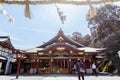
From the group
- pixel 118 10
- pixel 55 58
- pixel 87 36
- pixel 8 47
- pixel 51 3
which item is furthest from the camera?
pixel 87 36

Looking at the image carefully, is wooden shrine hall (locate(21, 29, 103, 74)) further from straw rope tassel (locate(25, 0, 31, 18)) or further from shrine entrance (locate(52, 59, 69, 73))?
straw rope tassel (locate(25, 0, 31, 18))

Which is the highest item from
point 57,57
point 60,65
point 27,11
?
point 57,57

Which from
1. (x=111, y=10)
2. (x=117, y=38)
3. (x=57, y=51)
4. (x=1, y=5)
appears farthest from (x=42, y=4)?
(x=111, y=10)

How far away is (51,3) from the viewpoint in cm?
214

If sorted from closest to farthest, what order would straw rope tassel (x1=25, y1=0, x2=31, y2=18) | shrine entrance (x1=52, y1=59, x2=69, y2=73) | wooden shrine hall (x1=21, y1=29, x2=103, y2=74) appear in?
1. straw rope tassel (x1=25, y1=0, x2=31, y2=18)
2. wooden shrine hall (x1=21, y1=29, x2=103, y2=74)
3. shrine entrance (x1=52, y1=59, x2=69, y2=73)

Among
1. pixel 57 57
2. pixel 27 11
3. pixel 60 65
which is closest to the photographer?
pixel 27 11

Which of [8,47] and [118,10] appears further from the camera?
[118,10]

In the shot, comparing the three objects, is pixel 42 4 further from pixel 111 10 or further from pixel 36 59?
pixel 111 10

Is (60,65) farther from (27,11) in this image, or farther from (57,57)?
(27,11)

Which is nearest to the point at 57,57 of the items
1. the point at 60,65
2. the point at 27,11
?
the point at 60,65

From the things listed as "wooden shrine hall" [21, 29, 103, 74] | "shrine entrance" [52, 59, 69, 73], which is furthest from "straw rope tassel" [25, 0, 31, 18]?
"shrine entrance" [52, 59, 69, 73]

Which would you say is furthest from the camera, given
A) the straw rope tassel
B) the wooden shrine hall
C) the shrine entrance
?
the shrine entrance

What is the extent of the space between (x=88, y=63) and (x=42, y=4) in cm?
2313

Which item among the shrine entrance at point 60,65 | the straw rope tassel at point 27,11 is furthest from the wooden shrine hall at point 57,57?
the straw rope tassel at point 27,11
